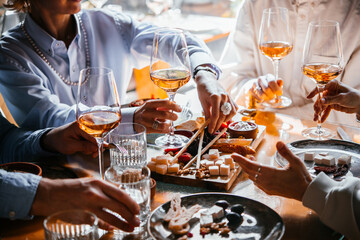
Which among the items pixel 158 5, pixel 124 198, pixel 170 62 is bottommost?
pixel 158 5

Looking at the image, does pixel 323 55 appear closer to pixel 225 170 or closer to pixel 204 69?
pixel 204 69

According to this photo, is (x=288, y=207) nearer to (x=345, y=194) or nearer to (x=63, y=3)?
(x=345, y=194)

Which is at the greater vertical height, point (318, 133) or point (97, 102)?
point (97, 102)

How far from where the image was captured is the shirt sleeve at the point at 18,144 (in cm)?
148

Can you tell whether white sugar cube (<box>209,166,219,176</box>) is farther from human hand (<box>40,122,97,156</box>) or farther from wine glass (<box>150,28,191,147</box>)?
human hand (<box>40,122,97,156</box>)

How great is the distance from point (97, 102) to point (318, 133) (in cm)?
89

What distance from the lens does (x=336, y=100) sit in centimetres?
170

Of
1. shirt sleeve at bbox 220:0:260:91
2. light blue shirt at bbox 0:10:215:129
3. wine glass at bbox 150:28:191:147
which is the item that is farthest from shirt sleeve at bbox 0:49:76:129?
shirt sleeve at bbox 220:0:260:91

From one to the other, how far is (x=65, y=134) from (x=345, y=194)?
35.0 inches

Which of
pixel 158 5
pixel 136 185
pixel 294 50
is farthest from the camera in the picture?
pixel 158 5

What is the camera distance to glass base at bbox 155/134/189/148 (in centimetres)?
149

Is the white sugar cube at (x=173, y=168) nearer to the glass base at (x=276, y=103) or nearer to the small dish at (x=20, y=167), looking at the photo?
the small dish at (x=20, y=167)

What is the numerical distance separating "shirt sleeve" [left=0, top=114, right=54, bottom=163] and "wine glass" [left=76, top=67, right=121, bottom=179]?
0.40 meters

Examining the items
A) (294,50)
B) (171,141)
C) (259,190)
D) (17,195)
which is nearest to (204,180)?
(259,190)
